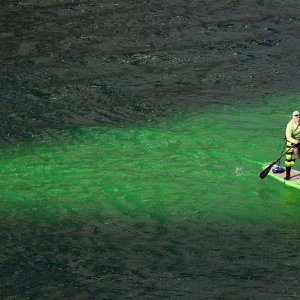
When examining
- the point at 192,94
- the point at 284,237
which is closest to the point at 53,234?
the point at 284,237

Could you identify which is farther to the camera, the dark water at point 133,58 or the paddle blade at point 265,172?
the dark water at point 133,58

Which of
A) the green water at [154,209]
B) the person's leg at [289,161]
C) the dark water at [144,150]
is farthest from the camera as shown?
the person's leg at [289,161]

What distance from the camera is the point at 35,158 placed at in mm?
23906

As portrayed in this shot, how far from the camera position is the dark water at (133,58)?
28.4 metres

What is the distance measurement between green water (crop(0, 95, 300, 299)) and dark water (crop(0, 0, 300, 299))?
0.05 m

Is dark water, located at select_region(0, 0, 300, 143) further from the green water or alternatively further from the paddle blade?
the paddle blade

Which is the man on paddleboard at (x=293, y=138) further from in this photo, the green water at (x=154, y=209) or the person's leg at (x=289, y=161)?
the green water at (x=154, y=209)

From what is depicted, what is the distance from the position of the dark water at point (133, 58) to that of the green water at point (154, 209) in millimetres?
2174

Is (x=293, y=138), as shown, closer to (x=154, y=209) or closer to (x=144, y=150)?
(x=154, y=209)

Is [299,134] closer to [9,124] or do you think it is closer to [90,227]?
[90,227]

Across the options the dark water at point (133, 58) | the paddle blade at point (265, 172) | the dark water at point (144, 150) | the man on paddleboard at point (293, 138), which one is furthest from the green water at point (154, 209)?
the dark water at point (133, 58)

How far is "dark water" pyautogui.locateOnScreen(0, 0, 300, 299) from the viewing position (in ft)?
58.7

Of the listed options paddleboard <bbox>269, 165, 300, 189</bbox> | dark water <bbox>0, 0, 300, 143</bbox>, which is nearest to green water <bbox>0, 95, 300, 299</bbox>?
paddleboard <bbox>269, 165, 300, 189</bbox>

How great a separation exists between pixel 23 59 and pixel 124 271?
16083 millimetres
